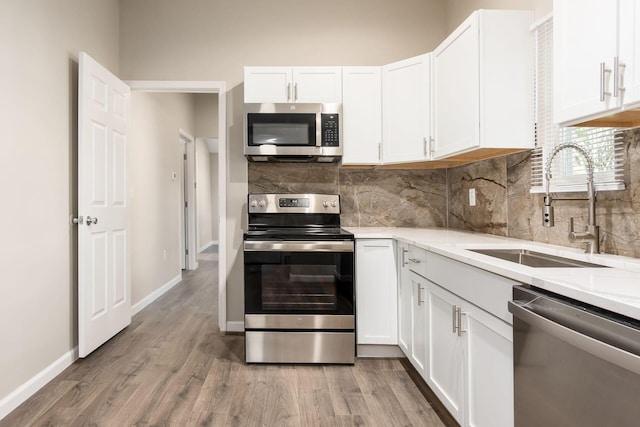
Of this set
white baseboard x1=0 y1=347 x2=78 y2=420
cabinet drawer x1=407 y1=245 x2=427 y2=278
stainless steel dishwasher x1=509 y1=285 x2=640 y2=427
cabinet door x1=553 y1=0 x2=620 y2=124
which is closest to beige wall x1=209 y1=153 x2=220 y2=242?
white baseboard x1=0 y1=347 x2=78 y2=420

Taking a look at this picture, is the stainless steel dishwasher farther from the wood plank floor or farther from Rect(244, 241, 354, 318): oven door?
Rect(244, 241, 354, 318): oven door

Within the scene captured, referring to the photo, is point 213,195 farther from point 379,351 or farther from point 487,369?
point 487,369

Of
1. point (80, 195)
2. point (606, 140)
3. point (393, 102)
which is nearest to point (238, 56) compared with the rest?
point (393, 102)

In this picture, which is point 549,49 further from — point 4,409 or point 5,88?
point 4,409

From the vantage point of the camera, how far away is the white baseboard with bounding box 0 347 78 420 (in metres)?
1.96

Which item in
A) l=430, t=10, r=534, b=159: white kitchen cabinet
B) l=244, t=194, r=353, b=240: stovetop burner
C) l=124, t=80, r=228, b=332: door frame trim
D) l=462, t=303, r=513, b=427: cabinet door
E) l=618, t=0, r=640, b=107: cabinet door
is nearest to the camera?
l=618, t=0, r=640, b=107: cabinet door

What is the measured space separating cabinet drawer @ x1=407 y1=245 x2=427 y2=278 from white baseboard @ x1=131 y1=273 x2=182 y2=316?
271cm

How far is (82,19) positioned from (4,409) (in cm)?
244

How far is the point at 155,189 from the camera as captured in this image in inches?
172

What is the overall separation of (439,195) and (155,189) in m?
3.02

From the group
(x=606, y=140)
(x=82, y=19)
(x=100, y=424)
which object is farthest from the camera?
(x=82, y=19)

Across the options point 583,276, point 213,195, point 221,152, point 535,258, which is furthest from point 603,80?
point 213,195

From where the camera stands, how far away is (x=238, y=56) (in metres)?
3.26

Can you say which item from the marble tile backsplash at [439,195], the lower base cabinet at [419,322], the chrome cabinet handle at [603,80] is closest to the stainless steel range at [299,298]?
the lower base cabinet at [419,322]
